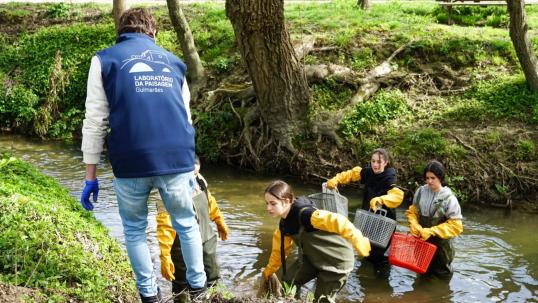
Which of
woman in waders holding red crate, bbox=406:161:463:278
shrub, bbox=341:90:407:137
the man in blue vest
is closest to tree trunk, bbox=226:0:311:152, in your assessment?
shrub, bbox=341:90:407:137

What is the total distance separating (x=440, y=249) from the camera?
23.9 feet

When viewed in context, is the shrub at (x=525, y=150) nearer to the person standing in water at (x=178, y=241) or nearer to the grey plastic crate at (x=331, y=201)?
the grey plastic crate at (x=331, y=201)

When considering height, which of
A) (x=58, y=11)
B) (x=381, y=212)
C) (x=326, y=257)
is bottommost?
(x=381, y=212)

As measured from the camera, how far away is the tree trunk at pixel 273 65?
10.4 m

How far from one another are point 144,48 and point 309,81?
27.0 feet

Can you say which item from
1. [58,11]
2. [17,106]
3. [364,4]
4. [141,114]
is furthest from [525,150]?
[58,11]

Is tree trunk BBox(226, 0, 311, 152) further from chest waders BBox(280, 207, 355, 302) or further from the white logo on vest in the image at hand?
the white logo on vest

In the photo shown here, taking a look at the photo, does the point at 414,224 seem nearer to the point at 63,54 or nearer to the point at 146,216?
the point at 146,216

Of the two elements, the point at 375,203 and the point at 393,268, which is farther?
the point at 393,268

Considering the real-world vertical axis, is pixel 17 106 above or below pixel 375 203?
below

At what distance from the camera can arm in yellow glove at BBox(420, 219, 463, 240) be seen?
23.1 ft

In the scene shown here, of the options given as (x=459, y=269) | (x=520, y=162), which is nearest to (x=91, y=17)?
(x=520, y=162)

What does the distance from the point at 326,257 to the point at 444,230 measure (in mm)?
1987

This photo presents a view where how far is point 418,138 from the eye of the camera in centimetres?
1099
